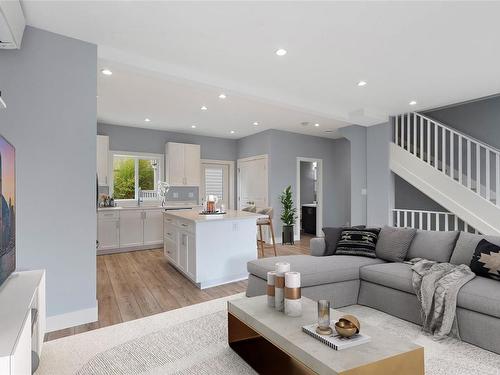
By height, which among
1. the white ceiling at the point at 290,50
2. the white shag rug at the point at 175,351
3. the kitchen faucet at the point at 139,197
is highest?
the white ceiling at the point at 290,50

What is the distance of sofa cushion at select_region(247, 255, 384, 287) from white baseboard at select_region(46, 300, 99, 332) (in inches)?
61.9

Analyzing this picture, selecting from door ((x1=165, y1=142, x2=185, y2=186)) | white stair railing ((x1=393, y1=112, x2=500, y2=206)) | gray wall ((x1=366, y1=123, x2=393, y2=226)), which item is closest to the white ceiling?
white stair railing ((x1=393, y1=112, x2=500, y2=206))

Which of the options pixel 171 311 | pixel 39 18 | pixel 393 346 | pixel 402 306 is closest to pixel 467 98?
pixel 402 306

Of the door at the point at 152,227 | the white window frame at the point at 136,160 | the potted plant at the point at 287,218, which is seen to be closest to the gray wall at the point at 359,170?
the potted plant at the point at 287,218

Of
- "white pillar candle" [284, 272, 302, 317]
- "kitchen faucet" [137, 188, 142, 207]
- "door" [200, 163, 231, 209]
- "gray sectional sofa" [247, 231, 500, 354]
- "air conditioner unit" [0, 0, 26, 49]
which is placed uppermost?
"air conditioner unit" [0, 0, 26, 49]

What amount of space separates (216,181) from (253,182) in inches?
43.8

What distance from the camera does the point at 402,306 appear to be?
276cm

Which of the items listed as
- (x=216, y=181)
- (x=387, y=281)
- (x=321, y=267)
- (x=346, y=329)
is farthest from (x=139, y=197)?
(x=346, y=329)

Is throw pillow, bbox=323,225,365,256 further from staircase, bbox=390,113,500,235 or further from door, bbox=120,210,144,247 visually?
door, bbox=120,210,144,247

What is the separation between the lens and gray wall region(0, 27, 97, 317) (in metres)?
2.52

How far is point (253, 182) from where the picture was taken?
24.6 feet

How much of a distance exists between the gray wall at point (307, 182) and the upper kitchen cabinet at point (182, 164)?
3.37 meters

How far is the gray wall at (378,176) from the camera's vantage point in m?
5.65

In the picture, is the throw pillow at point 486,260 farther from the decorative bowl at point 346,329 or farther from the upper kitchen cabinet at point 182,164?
the upper kitchen cabinet at point 182,164
